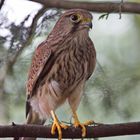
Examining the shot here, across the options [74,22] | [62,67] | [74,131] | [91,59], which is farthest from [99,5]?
[74,131]

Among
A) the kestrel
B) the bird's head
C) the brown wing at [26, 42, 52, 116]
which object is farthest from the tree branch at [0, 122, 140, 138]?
the bird's head

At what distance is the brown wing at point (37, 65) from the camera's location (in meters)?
3.82

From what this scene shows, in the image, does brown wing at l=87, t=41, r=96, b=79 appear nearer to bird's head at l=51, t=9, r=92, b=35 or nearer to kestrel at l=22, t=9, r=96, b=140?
kestrel at l=22, t=9, r=96, b=140

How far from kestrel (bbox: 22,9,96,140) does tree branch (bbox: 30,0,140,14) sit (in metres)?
0.12

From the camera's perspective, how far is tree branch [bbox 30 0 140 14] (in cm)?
386

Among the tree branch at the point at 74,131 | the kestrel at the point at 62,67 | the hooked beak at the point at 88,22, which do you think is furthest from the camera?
the kestrel at the point at 62,67

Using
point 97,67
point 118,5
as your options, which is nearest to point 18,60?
point 97,67

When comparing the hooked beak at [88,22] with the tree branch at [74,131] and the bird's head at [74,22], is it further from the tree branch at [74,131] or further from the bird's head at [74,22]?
the tree branch at [74,131]

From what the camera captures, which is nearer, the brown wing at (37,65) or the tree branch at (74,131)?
the tree branch at (74,131)

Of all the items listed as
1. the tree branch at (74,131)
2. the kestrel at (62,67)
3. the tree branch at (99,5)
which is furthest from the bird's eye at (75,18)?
the tree branch at (74,131)

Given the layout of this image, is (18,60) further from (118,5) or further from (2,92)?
(118,5)

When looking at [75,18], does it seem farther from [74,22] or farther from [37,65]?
[37,65]

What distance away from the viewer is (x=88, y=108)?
4.54m

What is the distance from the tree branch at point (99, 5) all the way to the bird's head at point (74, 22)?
3.9 inches
